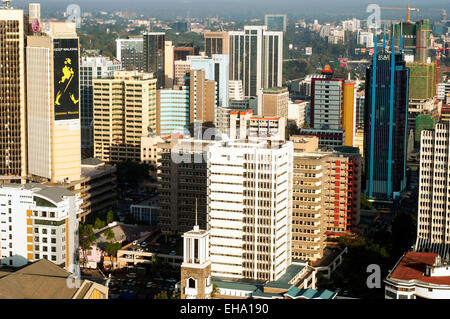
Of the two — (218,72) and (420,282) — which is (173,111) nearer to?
(218,72)

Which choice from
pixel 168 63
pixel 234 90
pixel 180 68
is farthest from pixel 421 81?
pixel 168 63

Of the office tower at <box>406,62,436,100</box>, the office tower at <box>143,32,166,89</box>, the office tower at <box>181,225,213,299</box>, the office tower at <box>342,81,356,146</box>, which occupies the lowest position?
the office tower at <box>181,225,213,299</box>

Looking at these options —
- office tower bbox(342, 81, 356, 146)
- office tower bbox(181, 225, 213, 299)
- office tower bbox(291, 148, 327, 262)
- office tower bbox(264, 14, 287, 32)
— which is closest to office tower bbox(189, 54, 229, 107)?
office tower bbox(342, 81, 356, 146)

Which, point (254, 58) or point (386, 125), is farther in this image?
point (254, 58)

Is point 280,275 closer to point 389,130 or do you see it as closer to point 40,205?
point 40,205

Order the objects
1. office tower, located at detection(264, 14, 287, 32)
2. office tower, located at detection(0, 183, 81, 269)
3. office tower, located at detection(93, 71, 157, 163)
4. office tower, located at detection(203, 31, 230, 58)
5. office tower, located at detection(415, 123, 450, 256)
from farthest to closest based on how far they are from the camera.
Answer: office tower, located at detection(264, 14, 287, 32), office tower, located at detection(203, 31, 230, 58), office tower, located at detection(93, 71, 157, 163), office tower, located at detection(415, 123, 450, 256), office tower, located at detection(0, 183, 81, 269)

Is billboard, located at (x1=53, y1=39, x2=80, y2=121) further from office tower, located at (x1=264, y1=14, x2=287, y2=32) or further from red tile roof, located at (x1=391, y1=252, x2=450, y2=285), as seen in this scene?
office tower, located at (x1=264, y1=14, x2=287, y2=32)

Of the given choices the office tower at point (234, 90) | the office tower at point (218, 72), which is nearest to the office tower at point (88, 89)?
the office tower at point (218, 72)
